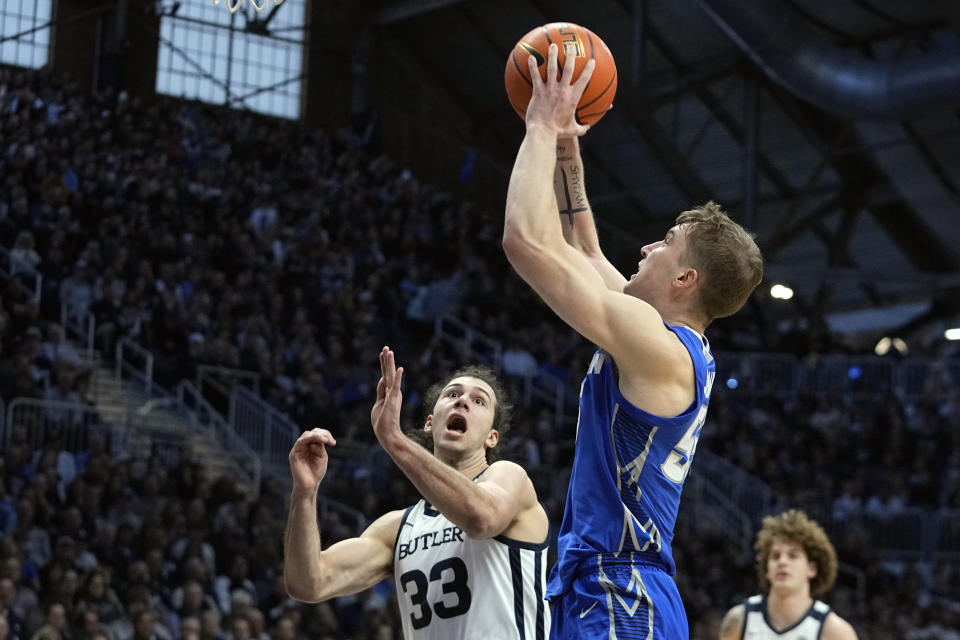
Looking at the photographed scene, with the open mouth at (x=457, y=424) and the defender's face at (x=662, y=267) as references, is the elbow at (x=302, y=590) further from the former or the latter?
the defender's face at (x=662, y=267)

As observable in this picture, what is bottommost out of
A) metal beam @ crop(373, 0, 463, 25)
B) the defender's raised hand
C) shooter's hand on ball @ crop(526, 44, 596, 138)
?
the defender's raised hand

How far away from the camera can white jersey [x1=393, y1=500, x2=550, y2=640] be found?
16.2 feet

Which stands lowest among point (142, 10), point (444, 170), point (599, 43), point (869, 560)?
point (869, 560)

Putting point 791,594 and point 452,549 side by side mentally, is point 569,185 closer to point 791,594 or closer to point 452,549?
point 452,549

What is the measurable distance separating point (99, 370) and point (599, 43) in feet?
42.6

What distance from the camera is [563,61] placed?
4.26 meters

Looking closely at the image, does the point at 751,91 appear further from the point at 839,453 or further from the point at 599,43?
the point at 599,43

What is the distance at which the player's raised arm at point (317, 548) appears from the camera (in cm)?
461

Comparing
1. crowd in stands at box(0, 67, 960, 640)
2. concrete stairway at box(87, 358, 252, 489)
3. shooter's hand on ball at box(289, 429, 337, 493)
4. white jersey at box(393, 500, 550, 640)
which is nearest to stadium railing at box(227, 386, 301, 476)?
crowd in stands at box(0, 67, 960, 640)

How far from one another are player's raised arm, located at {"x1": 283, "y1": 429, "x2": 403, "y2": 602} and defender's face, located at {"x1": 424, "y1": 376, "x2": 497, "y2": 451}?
0.42 metres

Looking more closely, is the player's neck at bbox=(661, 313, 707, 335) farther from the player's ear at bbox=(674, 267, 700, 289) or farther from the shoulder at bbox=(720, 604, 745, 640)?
the shoulder at bbox=(720, 604, 745, 640)

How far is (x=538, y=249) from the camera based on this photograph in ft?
12.0

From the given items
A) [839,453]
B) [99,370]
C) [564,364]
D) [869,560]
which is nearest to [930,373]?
[839,453]

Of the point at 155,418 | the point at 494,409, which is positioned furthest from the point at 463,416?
the point at 155,418
